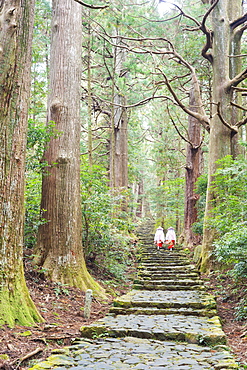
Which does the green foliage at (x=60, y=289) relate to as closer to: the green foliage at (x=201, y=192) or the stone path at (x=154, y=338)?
the stone path at (x=154, y=338)

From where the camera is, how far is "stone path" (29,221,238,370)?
3939mm

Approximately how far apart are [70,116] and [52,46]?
6.27ft

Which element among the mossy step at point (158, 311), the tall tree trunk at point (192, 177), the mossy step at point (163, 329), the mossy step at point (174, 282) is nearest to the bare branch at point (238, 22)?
the tall tree trunk at point (192, 177)

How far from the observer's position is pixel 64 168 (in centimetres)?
798

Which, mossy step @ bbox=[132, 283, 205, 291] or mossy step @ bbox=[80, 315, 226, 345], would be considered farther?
mossy step @ bbox=[132, 283, 205, 291]

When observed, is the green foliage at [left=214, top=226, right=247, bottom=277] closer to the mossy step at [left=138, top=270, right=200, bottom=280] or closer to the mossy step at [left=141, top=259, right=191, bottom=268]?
the mossy step at [left=138, top=270, right=200, bottom=280]

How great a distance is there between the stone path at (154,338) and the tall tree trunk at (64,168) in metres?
1.49

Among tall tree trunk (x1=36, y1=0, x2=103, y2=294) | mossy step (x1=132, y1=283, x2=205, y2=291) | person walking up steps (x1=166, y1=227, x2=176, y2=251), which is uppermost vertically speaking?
tall tree trunk (x1=36, y1=0, x2=103, y2=294)

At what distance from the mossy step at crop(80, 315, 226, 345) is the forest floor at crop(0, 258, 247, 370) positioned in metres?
0.25

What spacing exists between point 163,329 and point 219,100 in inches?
345

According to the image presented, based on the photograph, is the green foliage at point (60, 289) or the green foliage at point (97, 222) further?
the green foliage at point (97, 222)

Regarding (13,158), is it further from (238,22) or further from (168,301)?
(238,22)

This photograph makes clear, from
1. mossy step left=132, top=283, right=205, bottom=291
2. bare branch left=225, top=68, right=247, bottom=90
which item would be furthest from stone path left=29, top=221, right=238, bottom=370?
bare branch left=225, top=68, right=247, bottom=90

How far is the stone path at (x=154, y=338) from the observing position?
3.94 metres
